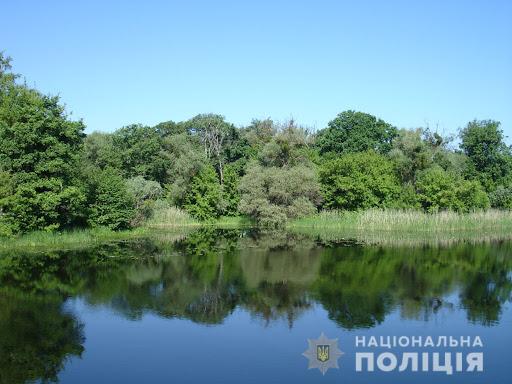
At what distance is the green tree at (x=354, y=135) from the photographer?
57344 mm

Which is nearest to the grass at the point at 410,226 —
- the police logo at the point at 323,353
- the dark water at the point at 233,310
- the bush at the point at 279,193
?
the bush at the point at 279,193

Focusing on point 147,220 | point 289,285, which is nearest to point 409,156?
point 147,220

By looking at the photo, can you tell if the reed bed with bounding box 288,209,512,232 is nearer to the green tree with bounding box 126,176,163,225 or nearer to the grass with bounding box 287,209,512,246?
the grass with bounding box 287,209,512,246

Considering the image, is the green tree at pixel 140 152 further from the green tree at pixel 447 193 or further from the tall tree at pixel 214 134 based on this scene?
the green tree at pixel 447 193

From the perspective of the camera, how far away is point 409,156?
46.7 meters

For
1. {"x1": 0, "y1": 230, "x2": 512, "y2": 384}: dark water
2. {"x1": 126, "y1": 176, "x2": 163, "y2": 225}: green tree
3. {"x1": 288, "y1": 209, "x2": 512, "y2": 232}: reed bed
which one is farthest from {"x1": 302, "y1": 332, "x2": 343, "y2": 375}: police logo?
{"x1": 126, "y1": 176, "x2": 163, "y2": 225}: green tree

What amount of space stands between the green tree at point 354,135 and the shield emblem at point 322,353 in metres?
44.2

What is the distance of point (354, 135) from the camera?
57750 millimetres

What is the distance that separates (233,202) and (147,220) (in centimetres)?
906

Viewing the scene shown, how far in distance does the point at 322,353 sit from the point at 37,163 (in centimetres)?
2228

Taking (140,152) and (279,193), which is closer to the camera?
(279,193)

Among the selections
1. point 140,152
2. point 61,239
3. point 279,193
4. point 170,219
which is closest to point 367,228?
point 279,193

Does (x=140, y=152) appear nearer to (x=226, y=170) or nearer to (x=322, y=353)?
(x=226, y=170)

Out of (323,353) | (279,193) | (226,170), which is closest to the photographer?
(323,353)
